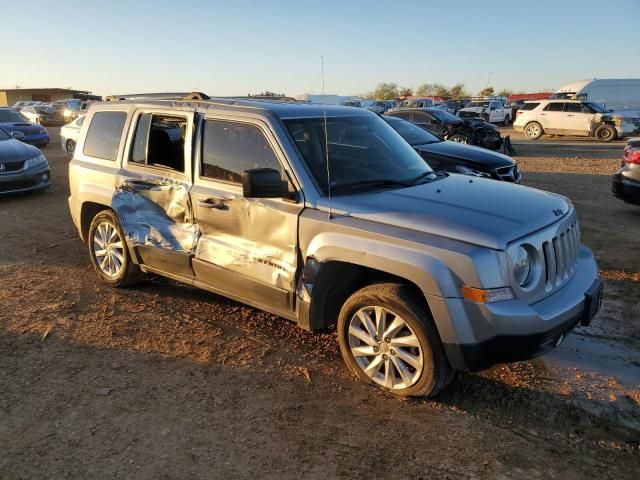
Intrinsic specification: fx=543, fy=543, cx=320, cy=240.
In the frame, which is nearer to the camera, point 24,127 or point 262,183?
point 262,183

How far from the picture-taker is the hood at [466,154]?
9.03 meters

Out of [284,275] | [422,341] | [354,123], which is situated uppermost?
[354,123]

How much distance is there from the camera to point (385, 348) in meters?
3.59

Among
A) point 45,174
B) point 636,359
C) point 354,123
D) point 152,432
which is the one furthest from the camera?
point 45,174

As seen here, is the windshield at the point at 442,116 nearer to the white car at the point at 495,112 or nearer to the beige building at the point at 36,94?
the white car at the point at 495,112

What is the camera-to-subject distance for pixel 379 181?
411 cm

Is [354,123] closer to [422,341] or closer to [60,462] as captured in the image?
[422,341]

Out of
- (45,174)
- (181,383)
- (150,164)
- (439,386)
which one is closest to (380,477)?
(439,386)

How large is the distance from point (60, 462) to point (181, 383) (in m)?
0.96

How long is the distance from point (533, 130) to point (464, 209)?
23.3 m

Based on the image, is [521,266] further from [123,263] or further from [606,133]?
[606,133]

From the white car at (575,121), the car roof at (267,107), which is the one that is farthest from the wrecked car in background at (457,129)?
the car roof at (267,107)

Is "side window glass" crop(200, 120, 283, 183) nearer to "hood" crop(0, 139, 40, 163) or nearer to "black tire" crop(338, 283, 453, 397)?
"black tire" crop(338, 283, 453, 397)

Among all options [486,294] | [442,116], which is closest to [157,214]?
[486,294]
